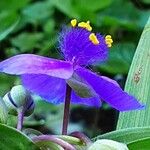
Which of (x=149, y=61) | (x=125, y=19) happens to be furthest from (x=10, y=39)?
(x=149, y=61)

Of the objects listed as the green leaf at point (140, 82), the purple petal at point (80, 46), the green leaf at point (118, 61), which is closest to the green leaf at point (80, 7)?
the green leaf at point (118, 61)

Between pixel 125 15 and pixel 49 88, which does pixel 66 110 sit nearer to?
pixel 49 88

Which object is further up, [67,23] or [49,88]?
[49,88]

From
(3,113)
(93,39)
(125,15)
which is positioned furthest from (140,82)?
(125,15)

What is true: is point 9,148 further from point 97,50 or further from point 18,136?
point 97,50

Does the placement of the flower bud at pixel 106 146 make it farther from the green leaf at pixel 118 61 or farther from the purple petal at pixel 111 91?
the green leaf at pixel 118 61

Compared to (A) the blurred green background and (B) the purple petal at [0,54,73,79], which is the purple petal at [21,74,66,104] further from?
(A) the blurred green background
